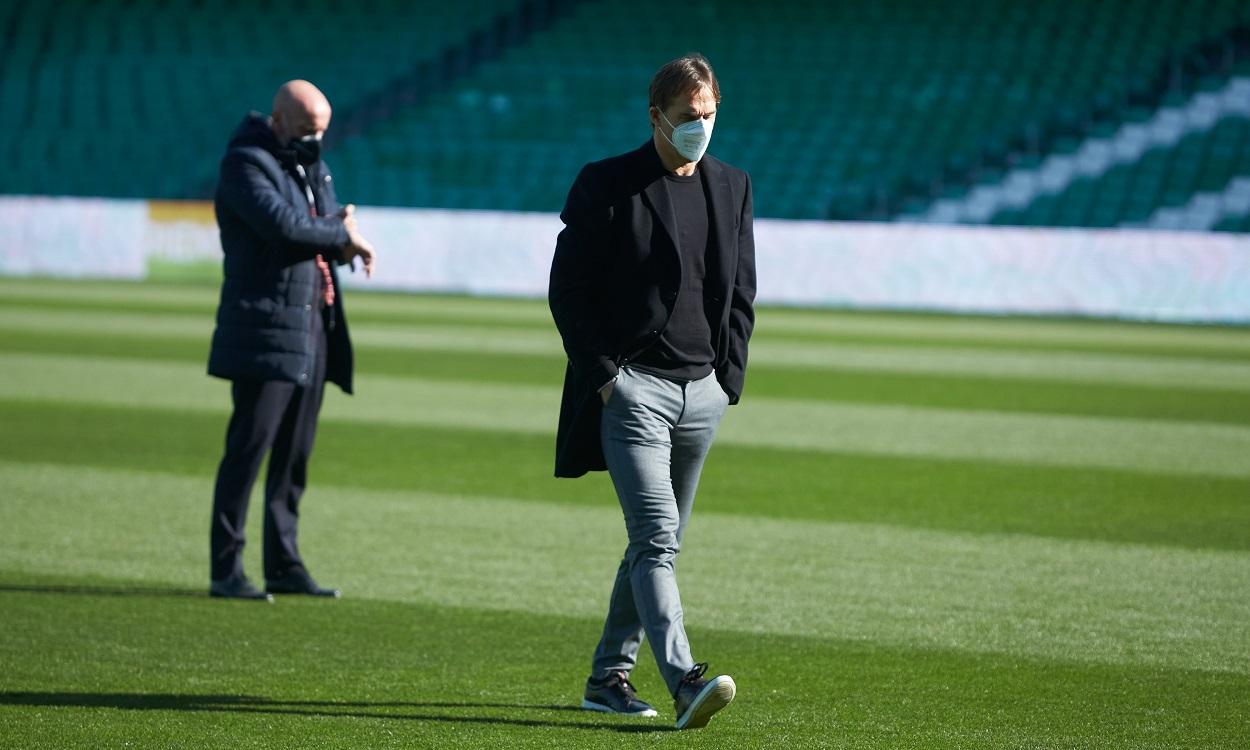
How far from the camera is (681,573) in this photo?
8.14 m

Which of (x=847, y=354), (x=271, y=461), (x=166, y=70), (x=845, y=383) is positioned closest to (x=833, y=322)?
(x=847, y=354)

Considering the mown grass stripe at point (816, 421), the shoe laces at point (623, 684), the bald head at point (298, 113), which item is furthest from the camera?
the mown grass stripe at point (816, 421)

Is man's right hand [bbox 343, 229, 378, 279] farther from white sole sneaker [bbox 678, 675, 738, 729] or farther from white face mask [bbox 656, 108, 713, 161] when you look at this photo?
white sole sneaker [bbox 678, 675, 738, 729]

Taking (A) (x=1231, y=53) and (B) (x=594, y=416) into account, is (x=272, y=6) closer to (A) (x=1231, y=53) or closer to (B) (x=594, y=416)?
(A) (x=1231, y=53)

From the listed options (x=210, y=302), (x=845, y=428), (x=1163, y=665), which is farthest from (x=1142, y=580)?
(x=210, y=302)

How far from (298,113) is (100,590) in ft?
6.71

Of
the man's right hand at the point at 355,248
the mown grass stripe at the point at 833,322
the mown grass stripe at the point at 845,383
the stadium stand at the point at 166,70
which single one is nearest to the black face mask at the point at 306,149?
the man's right hand at the point at 355,248

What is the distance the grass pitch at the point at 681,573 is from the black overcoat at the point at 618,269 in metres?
1.02

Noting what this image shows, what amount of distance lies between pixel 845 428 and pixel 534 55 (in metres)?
25.2

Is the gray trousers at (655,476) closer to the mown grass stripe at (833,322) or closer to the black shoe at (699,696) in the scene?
the black shoe at (699,696)

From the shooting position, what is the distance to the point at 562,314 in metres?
5.20

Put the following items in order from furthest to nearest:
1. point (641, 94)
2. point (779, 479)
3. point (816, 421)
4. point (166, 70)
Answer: point (166, 70)
point (641, 94)
point (816, 421)
point (779, 479)

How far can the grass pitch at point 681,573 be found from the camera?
18.4ft

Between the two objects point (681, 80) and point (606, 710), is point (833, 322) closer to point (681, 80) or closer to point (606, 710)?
point (606, 710)
